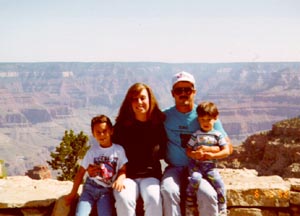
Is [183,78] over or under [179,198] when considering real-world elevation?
over

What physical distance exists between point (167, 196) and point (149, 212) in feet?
0.98

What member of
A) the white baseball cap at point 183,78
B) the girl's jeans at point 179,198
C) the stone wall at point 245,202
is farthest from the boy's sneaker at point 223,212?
the white baseball cap at point 183,78

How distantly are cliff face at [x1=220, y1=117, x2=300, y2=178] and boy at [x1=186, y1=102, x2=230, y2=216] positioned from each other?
52624 mm

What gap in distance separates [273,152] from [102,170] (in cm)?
6512

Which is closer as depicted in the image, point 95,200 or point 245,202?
point 95,200

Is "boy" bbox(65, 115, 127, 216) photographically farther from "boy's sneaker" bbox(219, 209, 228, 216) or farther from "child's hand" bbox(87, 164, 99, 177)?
"boy's sneaker" bbox(219, 209, 228, 216)

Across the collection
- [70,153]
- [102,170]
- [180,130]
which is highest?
[70,153]

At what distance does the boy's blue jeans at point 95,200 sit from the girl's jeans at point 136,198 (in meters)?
0.22

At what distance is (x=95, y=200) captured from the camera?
18.3ft

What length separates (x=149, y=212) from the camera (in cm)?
527

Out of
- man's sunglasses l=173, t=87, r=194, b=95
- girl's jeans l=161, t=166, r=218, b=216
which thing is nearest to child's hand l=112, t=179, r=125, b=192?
girl's jeans l=161, t=166, r=218, b=216

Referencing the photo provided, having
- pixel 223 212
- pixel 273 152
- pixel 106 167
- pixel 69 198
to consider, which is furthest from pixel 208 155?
pixel 273 152

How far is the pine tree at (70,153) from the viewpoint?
33094mm

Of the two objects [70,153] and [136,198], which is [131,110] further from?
[70,153]
